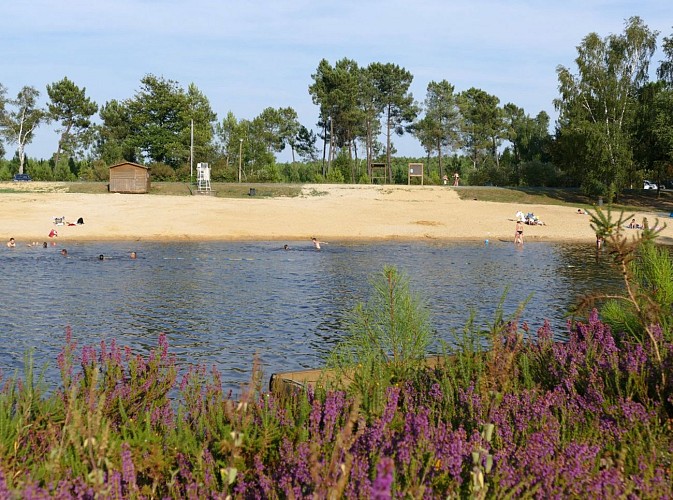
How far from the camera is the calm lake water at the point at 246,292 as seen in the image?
13.7 metres

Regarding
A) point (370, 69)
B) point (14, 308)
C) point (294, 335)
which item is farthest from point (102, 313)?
point (370, 69)

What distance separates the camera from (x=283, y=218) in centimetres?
4500

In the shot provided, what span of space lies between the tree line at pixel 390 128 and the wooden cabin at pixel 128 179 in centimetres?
1452

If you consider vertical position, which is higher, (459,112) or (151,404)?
(459,112)

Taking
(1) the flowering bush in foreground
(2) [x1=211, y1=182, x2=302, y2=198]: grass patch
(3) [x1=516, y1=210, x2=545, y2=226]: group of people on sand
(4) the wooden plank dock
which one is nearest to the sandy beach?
(3) [x1=516, y1=210, x2=545, y2=226]: group of people on sand

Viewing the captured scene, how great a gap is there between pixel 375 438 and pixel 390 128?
91.5m

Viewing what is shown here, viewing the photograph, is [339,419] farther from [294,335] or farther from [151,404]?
[294,335]

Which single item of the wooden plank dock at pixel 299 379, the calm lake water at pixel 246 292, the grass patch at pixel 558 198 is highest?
the grass patch at pixel 558 198

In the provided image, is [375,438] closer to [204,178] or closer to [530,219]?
[530,219]

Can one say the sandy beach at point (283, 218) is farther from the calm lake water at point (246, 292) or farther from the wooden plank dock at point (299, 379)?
the wooden plank dock at point (299, 379)

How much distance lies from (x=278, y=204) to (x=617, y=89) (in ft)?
87.7

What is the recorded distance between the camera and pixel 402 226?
43.3 metres

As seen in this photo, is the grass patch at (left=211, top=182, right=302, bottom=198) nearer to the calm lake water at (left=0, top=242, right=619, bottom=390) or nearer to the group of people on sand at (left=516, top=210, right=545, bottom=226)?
the group of people on sand at (left=516, top=210, right=545, bottom=226)

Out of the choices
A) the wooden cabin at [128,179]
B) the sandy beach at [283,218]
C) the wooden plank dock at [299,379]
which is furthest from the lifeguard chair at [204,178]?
the wooden plank dock at [299,379]
